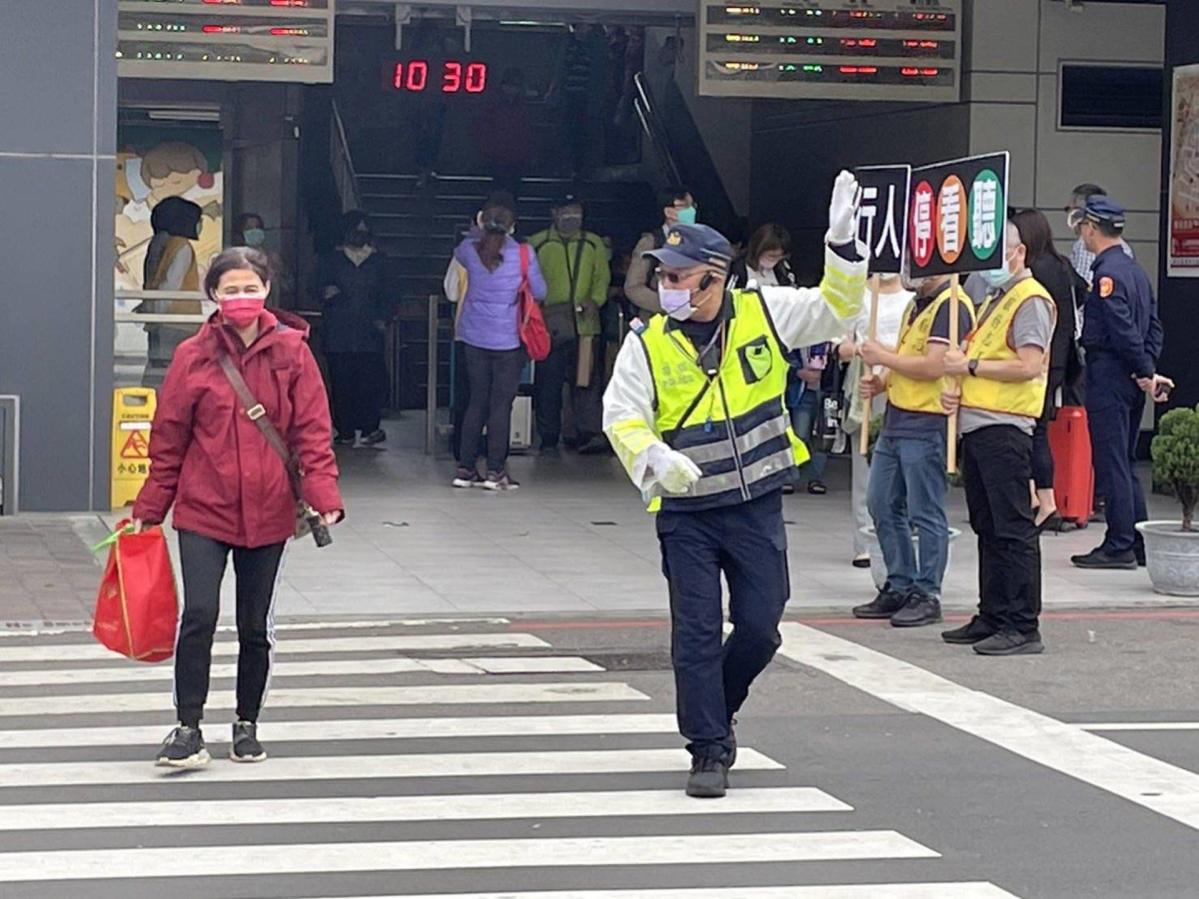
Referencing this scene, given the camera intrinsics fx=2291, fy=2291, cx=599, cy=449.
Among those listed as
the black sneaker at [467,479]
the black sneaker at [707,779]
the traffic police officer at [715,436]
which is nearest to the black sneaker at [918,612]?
the traffic police officer at [715,436]

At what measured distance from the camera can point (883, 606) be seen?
36.9ft

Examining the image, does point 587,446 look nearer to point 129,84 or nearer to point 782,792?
point 129,84

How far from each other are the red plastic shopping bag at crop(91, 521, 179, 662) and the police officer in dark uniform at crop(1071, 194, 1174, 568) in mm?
6675

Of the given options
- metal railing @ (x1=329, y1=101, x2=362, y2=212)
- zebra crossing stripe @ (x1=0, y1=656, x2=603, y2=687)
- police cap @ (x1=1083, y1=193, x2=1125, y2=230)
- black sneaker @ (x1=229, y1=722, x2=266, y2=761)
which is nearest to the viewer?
black sneaker @ (x1=229, y1=722, x2=266, y2=761)

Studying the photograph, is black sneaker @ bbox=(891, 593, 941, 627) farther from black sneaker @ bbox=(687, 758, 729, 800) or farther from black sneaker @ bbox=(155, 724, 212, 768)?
black sneaker @ bbox=(155, 724, 212, 768)

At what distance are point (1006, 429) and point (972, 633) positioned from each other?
96 centimetres

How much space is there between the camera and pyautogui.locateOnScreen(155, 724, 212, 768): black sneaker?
7641 millimetres

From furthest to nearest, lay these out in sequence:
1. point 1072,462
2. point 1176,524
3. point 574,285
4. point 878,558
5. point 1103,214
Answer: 1. point 574,285
2. point 1072,462
3. point 1103,214
4. point 1176,524
5. point 878,558

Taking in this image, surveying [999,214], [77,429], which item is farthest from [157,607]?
[77,429]

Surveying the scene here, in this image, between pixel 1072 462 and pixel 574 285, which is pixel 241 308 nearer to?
pixel 1072 462

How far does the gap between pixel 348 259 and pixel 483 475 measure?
3185mm

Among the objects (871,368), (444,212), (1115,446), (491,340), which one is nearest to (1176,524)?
(1115,446)

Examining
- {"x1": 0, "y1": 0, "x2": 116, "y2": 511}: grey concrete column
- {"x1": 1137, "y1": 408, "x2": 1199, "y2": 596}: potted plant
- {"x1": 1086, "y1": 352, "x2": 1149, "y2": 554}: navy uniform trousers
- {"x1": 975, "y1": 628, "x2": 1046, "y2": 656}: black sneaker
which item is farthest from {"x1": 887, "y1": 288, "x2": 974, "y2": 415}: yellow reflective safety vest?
{"x1": 0, "y1": 0, "x2": 116, "y2": 511}: grey concrete column

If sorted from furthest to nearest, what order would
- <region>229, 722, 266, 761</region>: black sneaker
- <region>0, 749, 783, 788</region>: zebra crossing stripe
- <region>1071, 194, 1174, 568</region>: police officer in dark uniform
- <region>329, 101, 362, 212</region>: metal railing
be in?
<region>329, 101, 362, 212</region>: metal railing, <region>1071, 194, 1174, 568</region>: police officer in dark uniform, <region>229, 722, 266, 761</region>: black sneaker, <region>0, 749, 783, 788</region>: zebra crossing stripe
